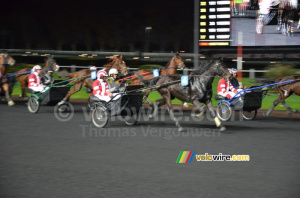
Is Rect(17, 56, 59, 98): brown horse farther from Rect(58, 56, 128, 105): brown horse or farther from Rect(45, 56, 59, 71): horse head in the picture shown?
Rect(58, 56, 128, 105): brown horse

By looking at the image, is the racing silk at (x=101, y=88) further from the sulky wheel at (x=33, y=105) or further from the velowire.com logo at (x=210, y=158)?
the velowire.com logo at (x=210, y=158)

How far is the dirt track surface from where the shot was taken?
6.02m

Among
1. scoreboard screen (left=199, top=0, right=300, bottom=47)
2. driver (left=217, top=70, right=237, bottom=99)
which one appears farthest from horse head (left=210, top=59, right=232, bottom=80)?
scoreboard screen (left=199, top=0, right=300, bottom=47)

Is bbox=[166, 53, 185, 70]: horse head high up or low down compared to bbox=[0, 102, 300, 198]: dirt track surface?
up

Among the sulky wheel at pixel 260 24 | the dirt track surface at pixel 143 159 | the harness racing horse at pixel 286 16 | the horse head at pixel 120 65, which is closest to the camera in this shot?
the dirt track surface at pixel 143 159

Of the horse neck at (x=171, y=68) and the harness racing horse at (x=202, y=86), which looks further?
the horse neck at (x=171, y=68)

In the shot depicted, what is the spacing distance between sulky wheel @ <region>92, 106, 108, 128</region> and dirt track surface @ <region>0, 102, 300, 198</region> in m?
0.20

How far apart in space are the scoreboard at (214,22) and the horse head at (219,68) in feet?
41.4

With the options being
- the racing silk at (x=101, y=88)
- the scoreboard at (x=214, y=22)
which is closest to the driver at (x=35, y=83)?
the racing silk at (x=101, y=88)

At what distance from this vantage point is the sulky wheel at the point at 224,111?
12.3m

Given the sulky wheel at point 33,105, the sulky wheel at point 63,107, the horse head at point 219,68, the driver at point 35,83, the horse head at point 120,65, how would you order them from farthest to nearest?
1. the sulky wheel at point 63,107
2. the sulky wheel at point 33,105
3. the driver at point 35,83
4. the horse head at point 120,65
5. the horse head at point 219,68

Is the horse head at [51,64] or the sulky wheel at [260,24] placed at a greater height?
the sulky wheel at [260,24]

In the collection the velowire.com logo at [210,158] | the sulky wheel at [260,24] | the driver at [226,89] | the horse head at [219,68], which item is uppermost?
the sulky wheel at [260,24]

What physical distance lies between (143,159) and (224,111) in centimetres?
511
